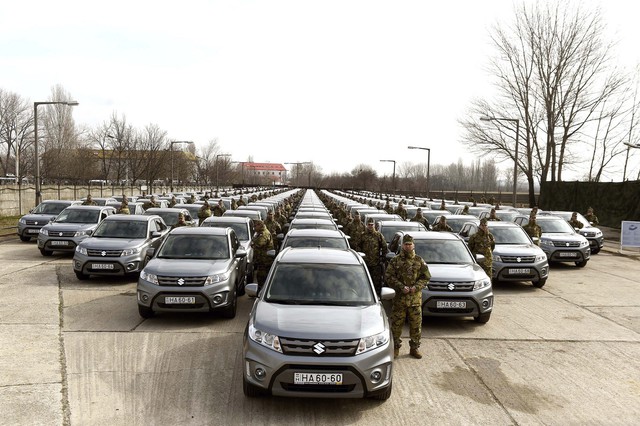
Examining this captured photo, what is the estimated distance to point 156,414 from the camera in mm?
5344

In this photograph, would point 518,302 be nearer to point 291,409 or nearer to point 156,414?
point 291,409

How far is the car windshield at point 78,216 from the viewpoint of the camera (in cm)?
1641

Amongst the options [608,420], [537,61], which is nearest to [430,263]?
[608,420]

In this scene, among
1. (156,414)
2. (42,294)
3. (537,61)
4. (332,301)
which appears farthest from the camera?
(537,61)

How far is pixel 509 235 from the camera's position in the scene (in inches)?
526

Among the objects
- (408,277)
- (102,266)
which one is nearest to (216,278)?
(408,277)

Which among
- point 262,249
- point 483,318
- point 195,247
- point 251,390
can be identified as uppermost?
point 195,247

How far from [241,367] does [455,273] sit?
3.99m

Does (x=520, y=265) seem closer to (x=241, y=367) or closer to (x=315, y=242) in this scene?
(x=315, y=242)

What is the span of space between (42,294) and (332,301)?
7.20m

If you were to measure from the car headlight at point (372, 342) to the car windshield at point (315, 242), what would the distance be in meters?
5.41

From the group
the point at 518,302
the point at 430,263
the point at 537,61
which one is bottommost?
the point at 518,302

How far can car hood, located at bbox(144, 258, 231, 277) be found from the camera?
28.3 feet

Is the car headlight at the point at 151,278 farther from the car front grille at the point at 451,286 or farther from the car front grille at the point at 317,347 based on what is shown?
the car front grille at the point at 451,286
